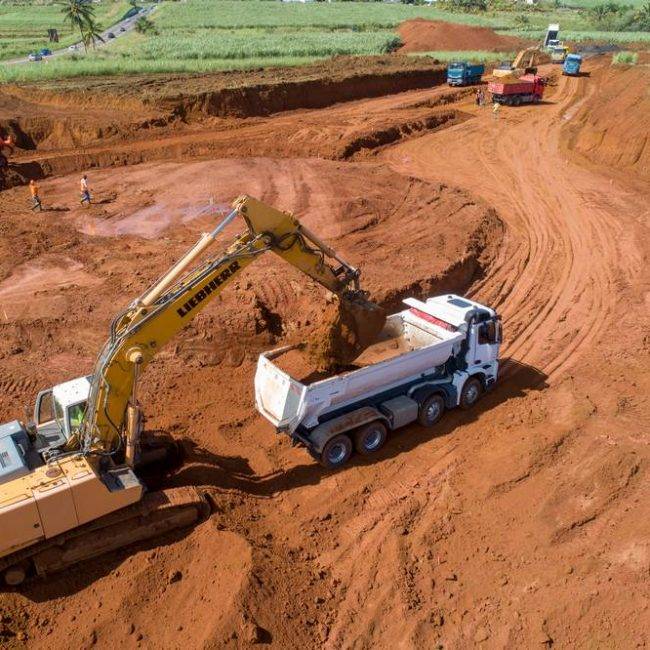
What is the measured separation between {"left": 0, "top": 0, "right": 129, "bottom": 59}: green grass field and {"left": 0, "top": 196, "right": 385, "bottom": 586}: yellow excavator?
76.0 m

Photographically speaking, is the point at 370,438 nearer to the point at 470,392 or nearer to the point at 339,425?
the point at 339,425

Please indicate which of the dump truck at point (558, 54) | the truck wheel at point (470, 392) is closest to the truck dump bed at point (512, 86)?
the dump truck at point (558, 54)

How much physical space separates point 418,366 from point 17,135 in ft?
93.8

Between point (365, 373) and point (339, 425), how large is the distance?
43.2 inches

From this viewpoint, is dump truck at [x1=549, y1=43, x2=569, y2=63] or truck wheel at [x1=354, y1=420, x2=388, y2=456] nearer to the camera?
truck wheel at [x1=354, y1=420, x2=388, y2=456]

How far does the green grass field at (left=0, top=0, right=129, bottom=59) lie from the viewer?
265 ft

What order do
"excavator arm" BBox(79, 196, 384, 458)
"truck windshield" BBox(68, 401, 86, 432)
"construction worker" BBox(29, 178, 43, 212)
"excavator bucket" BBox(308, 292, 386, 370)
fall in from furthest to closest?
"construction worker" BBox(29, 178, 43, 212), "excavator bucket" BBox(308, 292, 386, 370), "truck windshield" BBox(68, 401, 86, 432), "excavator arm" BBox(79, 196, 384, 458)

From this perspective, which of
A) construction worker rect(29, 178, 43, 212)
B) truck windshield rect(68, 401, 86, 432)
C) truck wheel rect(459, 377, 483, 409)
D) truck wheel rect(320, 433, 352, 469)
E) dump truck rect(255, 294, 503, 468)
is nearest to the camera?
truck windshield rect(68, 401, 86, 432)

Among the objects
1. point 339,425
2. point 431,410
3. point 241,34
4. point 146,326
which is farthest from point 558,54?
point 146,326

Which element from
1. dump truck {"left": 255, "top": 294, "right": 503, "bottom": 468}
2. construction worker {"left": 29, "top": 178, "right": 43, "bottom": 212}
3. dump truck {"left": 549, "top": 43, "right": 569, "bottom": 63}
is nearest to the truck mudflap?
dump truck {"left": 255, "top": 294, "right": 503, "bottom": 468}

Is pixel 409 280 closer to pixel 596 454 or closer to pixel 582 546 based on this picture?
pixel 596 454

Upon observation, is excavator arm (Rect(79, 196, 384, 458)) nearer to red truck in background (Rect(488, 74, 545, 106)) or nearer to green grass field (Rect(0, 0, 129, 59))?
red truck in background (Rect(488, 74, 545, 106))

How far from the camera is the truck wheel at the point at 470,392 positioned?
44.7 ft

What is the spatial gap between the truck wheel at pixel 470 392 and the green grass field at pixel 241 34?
42.1 m
